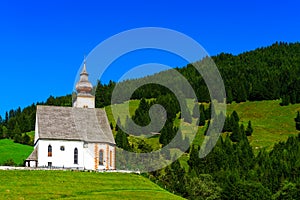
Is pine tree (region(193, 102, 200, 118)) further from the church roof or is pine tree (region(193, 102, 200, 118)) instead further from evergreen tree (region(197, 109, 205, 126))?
the church roof

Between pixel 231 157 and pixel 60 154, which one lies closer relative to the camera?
pixel 60 154

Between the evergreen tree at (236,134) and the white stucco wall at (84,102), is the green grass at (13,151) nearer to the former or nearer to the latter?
the white stucco wall at (84,102)

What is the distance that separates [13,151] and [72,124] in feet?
164

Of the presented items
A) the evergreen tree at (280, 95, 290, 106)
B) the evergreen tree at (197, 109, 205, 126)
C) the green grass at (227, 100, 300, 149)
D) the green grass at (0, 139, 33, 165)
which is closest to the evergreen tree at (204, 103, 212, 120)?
the evergreen tree at (197, 109, 205, 126)

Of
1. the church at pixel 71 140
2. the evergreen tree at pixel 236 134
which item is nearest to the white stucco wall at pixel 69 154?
the church at pixel 71 140

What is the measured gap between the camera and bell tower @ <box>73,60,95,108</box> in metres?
107

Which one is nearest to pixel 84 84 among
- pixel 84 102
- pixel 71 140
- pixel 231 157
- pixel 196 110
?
pixel 84 102

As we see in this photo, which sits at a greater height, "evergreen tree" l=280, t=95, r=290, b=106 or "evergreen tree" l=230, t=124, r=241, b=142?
"evergreen tree" l=280, t=95, r=290, b=106

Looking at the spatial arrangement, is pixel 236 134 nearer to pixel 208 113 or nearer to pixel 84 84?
pixel 208 113

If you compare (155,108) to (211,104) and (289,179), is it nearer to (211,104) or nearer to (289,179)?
(211,104)

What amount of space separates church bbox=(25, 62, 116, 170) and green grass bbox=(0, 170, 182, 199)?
31.4 ft

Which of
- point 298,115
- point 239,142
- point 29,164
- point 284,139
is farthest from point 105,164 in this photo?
point 298,115

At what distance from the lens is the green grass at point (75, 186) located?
2354 inches

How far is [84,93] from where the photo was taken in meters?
108
